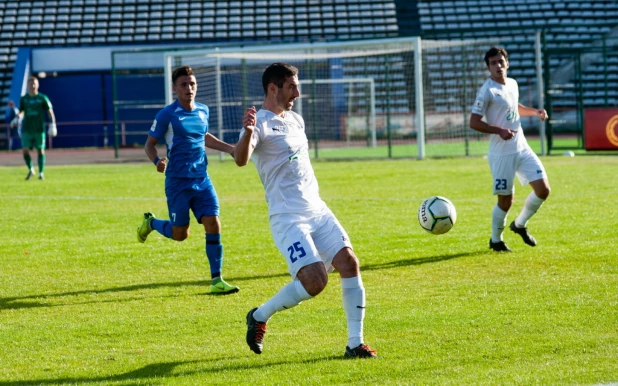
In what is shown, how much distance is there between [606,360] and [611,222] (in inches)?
274

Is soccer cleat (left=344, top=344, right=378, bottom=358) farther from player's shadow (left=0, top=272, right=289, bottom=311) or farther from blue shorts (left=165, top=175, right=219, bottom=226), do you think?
blue shorts (left=165, top=175, right=219, bottom=226)

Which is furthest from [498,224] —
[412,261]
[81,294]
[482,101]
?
[81,294]

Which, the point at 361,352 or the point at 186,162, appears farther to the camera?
the point at 186,162

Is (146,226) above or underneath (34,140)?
underneath

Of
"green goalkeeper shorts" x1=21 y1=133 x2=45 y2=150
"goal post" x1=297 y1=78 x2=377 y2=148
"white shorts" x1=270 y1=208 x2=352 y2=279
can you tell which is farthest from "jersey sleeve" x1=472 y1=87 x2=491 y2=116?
"goal post" x1=297 y1=78 x2=377 y2=148

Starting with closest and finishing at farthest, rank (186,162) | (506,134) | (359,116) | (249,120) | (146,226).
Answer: (249,120)
(186,162)
(146,226)
(506,134)
(359,116)

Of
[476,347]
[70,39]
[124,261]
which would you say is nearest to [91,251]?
[124,261]

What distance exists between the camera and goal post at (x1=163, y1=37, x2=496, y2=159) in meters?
28.0

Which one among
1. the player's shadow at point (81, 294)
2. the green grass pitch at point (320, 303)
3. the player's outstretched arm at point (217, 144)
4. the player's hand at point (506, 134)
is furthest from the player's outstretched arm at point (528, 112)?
the player's outstretched arm at point (217, 144)

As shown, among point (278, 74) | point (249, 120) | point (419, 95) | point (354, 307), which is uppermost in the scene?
point (419, 95)

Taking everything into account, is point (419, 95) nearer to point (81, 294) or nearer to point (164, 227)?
point (164, 227)

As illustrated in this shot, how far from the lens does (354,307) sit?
603cm

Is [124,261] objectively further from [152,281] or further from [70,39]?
[70,39]

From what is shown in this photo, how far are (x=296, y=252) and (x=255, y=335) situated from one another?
0.60 metres
